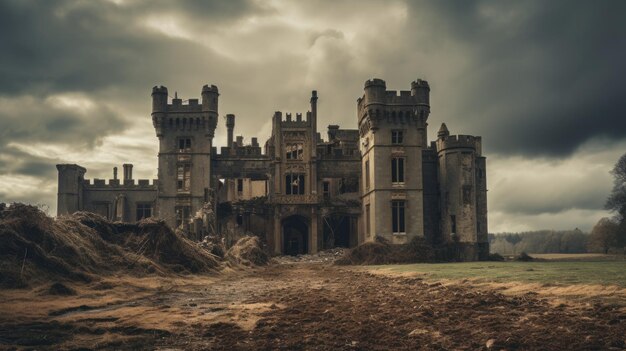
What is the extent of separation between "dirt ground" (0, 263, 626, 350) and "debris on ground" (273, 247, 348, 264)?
32152 millimetres

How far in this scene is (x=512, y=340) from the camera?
741 centimetres

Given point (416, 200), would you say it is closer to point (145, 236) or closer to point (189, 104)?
point (189, 104)

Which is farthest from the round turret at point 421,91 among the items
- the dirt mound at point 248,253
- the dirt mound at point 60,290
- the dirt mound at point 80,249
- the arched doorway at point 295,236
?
the dirt mound at point 60,290

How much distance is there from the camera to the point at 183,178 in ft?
169

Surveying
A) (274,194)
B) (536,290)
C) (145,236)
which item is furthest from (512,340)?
(274,194)

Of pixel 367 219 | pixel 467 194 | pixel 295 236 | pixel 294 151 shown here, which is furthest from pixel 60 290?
pixel 295 236

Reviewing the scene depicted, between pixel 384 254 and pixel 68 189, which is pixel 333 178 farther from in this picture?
pixel 68 189

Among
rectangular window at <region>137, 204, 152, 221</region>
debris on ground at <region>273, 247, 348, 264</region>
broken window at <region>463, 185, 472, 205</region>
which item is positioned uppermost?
broken window at <region>463, 185, 472, 205</region>

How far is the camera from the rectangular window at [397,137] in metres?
48.4

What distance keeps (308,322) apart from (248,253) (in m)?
25.6

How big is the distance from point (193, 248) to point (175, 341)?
53.4 ft

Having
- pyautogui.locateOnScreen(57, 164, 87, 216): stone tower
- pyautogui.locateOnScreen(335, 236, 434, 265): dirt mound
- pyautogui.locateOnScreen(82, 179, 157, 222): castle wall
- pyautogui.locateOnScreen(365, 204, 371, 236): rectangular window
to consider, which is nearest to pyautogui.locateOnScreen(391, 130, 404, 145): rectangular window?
pyautogui.locateOnScreen(365, 204, 371, 236): rectangular window

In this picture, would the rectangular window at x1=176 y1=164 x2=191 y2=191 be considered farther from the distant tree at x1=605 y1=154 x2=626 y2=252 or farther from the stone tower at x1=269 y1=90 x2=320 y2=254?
the distant tree at x1=605 y1=154 x2=626 y2=252

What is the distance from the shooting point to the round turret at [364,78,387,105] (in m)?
48.2
